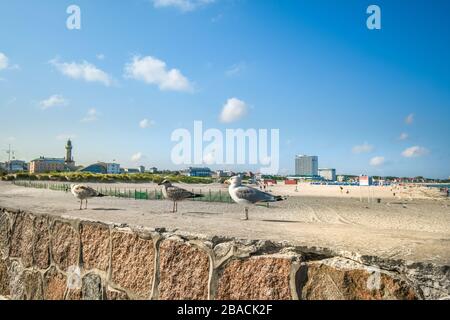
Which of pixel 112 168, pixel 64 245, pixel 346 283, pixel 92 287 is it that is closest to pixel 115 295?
pixel 92 287

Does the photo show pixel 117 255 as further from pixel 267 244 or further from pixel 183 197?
pixel 183 197

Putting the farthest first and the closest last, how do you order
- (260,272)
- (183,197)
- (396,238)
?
(183,197) < (396,238) < (260,272)

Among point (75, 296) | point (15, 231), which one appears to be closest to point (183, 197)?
point (15, 231)

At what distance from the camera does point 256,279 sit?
6.39 feet

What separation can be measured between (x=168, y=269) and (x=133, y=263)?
333 mm

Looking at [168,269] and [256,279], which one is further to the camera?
[168,269]

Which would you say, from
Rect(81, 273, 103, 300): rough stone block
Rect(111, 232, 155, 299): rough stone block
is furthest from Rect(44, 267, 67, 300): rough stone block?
Rect(111, 232, 155, 299): rough stone block

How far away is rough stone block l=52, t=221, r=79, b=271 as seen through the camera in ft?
9.31

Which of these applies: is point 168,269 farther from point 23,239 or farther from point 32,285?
point 23,239

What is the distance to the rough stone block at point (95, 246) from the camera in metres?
2.63
